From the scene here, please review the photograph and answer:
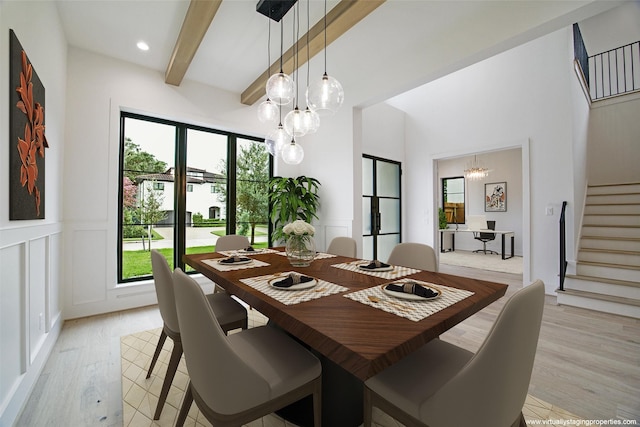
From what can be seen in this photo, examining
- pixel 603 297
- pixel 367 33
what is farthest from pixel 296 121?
pixel 603 297

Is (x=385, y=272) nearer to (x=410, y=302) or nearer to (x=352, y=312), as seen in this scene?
(x=410, y=302)

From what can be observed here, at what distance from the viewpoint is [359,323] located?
35.0 inches

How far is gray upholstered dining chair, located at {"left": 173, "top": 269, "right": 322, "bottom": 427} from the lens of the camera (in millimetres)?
878

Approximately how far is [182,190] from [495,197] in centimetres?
800

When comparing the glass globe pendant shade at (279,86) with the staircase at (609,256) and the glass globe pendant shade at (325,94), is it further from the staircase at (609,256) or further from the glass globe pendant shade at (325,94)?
the staircase at (609,256)

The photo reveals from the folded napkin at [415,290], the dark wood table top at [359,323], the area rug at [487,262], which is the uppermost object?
the folded napkin at [415,290]

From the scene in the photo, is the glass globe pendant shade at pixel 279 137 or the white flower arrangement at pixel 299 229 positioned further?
the glass globe pendant shade at pixel 279 137

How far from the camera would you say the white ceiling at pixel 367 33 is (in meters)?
2.22

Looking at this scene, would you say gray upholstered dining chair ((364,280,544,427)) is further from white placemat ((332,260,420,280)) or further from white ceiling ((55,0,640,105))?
white ceiling ((55,0,640,105))

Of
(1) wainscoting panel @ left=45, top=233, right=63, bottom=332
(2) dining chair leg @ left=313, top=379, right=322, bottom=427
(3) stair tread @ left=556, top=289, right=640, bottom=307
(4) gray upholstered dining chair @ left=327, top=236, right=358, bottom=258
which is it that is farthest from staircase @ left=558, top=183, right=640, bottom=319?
(1) wainscoting panel @ left=45, top=233, right=63, bottom=332

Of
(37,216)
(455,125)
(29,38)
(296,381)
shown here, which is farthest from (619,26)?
(37,216)

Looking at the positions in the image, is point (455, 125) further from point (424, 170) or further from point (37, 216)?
point (37, 216)

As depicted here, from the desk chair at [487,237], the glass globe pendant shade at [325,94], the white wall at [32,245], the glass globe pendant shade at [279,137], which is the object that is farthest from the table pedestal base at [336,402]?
the desk chair at [487,237]

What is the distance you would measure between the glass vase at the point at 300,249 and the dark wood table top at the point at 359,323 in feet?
1.41
